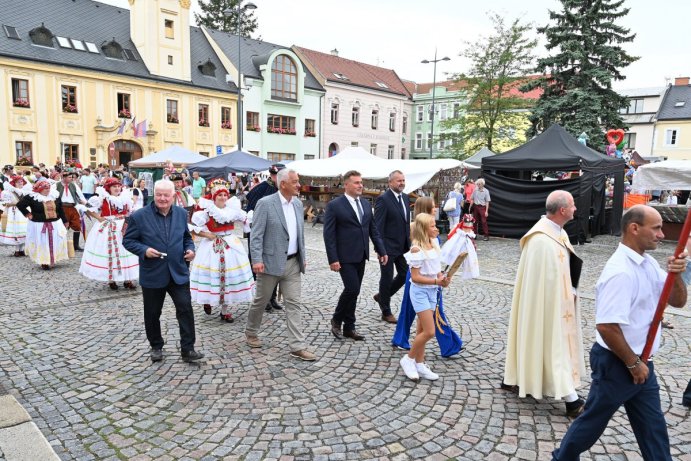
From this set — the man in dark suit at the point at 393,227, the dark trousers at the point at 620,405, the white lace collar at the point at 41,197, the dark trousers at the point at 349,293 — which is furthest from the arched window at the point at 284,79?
the dark trousers at the point at 620,405

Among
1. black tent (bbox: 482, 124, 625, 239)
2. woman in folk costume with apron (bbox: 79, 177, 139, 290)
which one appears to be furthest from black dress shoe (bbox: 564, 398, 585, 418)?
black tent (bbox: 482, 124, 625, 239)

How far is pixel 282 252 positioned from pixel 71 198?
334 inches

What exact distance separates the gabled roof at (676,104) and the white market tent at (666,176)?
41.1 metres

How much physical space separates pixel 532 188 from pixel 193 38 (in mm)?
31436

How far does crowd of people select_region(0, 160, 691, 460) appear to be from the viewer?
8.63 ft

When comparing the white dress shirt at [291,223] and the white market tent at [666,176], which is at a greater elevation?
the white market tent at [666,176]

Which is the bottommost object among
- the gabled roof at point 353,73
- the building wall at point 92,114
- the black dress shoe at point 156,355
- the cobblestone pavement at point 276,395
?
the cobblestone pavement at point 276,395

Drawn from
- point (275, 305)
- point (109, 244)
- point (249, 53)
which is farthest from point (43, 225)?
point (249, 53)

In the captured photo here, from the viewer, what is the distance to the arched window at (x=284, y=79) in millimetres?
38438

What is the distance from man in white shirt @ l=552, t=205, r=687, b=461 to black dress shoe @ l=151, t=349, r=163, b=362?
12.6 ft

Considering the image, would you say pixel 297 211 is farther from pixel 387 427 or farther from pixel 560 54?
pixel 560 54

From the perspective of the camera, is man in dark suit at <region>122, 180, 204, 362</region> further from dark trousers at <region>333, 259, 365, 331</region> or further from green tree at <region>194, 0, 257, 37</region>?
green tree at <region>194, 0, 257, 37</region>

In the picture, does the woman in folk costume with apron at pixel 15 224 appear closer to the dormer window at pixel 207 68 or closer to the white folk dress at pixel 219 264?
the white folk dress at pixel 219 264

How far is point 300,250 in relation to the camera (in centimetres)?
531
